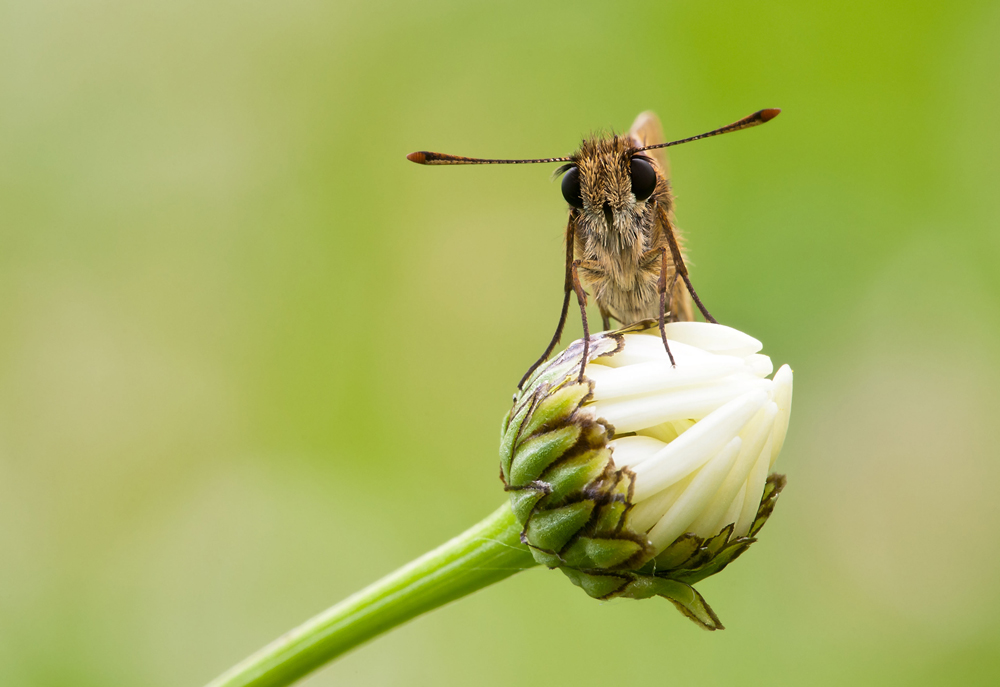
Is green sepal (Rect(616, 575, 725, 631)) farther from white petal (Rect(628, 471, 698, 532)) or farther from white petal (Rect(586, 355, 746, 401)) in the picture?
white petal (Rect(586, 355, 746, 401))

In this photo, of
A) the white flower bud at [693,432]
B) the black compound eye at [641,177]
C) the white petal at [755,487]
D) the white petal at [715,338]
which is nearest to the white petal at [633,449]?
the white flower bud at [693,432]

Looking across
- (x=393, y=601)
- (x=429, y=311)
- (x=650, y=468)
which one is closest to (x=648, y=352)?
(x=650, y=468)

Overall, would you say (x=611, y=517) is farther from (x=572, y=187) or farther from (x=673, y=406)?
(x=572, y=187)

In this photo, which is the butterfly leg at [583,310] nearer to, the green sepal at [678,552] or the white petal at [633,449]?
the white petal at [633,449]

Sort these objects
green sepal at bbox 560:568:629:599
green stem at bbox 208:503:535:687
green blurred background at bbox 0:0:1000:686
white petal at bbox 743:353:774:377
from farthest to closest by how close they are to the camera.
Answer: green blurred background at bbox 0:0:1000:686 → white petal at bbox 743:353:774:377 → green sepal at bbox 560:568:629:599 → green stem at bbox 208:503:535:687

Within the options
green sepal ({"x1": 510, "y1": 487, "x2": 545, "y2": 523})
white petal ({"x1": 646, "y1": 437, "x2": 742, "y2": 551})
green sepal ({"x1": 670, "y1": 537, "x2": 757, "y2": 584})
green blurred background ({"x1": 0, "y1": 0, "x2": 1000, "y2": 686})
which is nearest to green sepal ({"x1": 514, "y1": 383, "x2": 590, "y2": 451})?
green sepal ({"x1": 510, "y1": 487, "x2": 545, "y2": 523})
